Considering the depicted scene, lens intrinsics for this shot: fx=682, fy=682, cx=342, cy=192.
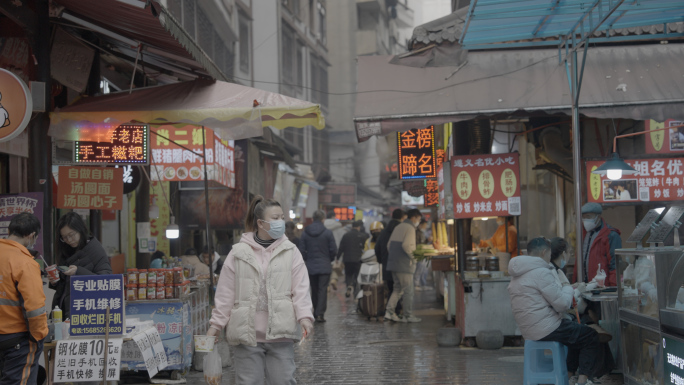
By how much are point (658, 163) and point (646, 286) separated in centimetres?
489

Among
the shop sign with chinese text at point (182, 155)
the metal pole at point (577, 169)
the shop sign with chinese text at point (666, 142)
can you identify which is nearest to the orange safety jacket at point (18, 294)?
the metal pole at point (577, 169)

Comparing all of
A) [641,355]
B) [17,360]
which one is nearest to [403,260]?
[641,355]

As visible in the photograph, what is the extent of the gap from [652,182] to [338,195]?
1235 inches

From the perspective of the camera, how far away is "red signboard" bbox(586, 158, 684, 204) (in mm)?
10406

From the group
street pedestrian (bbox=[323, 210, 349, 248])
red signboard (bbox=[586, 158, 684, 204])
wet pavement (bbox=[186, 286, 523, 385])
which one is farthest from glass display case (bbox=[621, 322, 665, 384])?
street pedestrian (bbox=[323, 210, 349, 248])

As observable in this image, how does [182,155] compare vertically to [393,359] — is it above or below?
above

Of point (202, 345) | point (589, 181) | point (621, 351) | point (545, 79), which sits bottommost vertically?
point (621, 351)

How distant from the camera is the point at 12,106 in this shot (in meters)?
6.43

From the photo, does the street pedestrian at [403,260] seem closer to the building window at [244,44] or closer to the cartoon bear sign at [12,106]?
the cartoon bear sign at [12,106]

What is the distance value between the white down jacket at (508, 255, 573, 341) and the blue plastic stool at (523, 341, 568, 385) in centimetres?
15

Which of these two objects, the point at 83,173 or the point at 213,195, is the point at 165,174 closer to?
the point at 83,173

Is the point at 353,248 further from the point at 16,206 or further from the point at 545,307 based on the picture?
the point at 545,307

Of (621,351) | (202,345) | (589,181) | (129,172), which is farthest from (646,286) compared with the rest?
(129,172)

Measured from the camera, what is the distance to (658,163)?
10.5m
